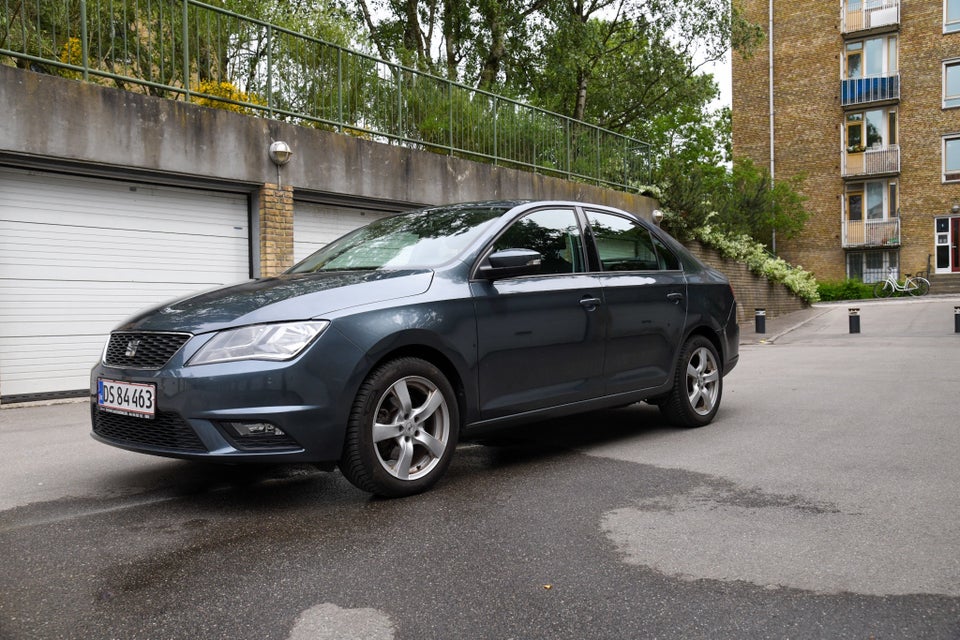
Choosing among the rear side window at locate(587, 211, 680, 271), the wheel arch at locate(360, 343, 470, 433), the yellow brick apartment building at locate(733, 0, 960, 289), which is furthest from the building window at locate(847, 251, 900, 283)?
the wheel arch at locate(360, 343, 470, 433)

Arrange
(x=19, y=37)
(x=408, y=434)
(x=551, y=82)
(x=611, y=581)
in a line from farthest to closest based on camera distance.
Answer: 1. (x=551, y=82)
2. (x=19, y=37)
3. (x=408, y=434)
4. (x=611, y=581)

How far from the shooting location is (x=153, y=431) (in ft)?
12.9

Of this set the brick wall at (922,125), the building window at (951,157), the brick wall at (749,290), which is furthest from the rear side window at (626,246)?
the building window at (951,157)

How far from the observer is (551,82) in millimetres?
24938

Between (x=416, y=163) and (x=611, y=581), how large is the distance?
1032cm

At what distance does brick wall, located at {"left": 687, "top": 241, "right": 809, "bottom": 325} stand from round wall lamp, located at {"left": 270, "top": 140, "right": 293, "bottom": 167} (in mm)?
11621

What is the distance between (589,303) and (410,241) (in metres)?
1.23

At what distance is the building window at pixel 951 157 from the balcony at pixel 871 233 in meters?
2.75

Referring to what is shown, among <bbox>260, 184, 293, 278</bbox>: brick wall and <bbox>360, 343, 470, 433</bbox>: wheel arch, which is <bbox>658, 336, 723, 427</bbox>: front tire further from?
<bbox>260, 184, 293, 278</bbox>: brick wall

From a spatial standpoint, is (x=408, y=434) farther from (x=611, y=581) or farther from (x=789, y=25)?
(x=789, y=25)

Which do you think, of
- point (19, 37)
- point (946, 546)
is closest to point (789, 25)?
point (19, 37)

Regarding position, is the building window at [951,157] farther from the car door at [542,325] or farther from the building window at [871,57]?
the car door at [542,325]

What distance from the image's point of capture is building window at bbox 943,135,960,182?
1375 inches

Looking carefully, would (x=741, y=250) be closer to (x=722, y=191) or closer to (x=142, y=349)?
(x=722, y=191)
